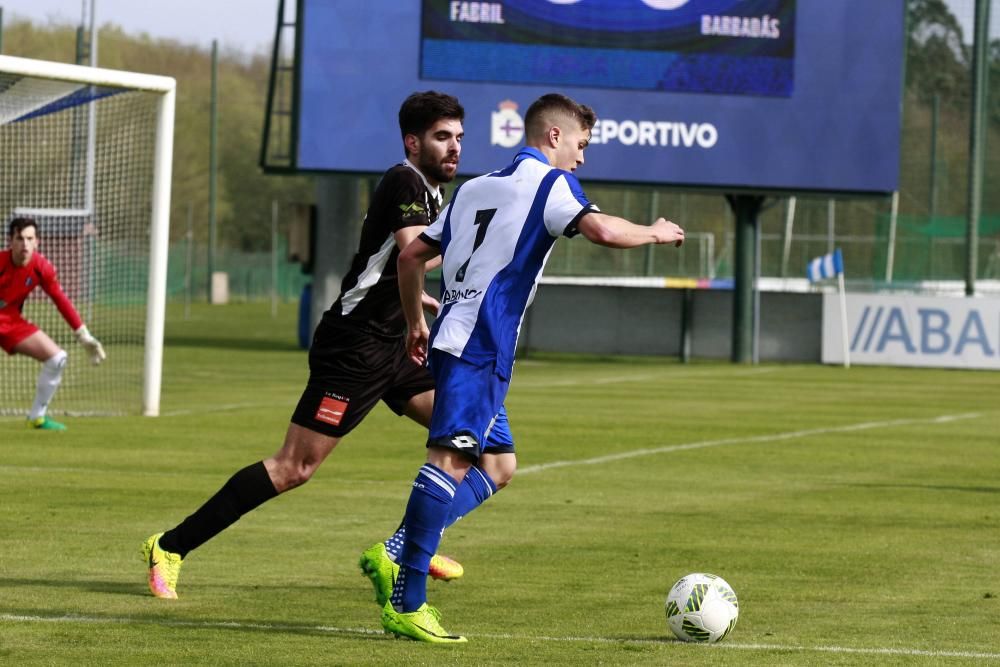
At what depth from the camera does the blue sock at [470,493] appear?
7.07m

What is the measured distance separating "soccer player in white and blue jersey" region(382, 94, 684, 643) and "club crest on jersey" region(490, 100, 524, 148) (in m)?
22.2

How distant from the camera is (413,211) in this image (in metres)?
7.90

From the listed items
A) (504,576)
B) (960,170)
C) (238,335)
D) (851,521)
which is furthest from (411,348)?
(960,170)

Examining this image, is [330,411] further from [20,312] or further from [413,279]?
[20,312]

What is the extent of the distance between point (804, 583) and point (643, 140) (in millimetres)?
21407

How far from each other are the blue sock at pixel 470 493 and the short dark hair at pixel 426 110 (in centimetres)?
167

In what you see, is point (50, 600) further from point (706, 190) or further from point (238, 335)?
point (238, 335)

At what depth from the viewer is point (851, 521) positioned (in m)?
11.0

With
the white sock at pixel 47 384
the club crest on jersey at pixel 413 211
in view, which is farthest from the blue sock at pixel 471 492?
the white sock at pixel 47 384

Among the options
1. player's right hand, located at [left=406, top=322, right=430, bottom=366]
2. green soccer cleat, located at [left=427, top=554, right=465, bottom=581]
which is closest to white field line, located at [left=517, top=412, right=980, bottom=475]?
green soccer cleat, located at [left=427, top=554, right=465, bottom=581]

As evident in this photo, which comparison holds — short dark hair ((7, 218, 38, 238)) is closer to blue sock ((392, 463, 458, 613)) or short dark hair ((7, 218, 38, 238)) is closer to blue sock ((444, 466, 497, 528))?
blue sock ((444, 466, 497, 528))

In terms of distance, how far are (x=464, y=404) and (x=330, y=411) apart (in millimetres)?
1286

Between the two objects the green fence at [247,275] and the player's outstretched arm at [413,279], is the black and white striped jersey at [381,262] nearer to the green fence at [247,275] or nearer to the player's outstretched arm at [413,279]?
the player's outstretched arm at [413,279]

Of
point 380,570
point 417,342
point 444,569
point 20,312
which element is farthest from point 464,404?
point 20,312
